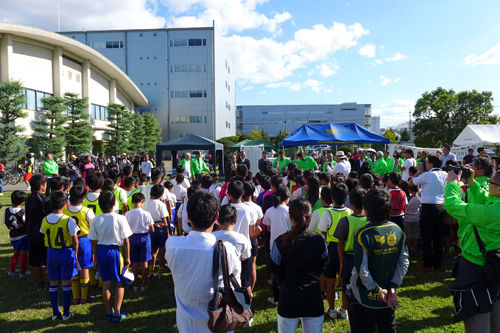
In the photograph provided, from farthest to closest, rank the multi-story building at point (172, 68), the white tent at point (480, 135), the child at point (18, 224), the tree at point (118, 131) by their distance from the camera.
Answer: the multi-story building at point (172, 68)
the tree at point (118, 131)
the white tent at point (480, 135)
the child at point (18, 224)

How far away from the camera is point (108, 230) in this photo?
362 centimetres

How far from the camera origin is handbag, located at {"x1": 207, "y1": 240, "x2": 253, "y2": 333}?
1950mm

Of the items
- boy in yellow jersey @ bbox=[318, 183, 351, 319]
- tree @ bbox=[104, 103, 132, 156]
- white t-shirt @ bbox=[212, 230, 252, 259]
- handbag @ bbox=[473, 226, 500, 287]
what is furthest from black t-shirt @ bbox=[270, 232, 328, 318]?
tree @ bbox=[104, 103, 132, 156]

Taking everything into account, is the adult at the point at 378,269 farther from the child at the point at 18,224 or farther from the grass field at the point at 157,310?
the child at the point at 18,224

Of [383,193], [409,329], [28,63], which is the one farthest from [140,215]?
[28,63]

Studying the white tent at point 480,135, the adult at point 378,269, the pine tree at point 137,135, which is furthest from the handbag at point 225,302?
the pine tree at point 137,135

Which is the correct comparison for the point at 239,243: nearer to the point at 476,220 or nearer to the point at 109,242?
the point at 109,242

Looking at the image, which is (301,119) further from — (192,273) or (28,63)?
(192,273)

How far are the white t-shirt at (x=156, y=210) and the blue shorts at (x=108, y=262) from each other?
1.19 m

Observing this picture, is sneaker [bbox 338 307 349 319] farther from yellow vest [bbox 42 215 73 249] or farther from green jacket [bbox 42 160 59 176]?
green jacket [bbox 42 160 59 176]

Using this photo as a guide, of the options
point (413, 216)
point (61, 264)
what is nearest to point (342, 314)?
point (413, 216)

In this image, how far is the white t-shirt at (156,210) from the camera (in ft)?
15.9

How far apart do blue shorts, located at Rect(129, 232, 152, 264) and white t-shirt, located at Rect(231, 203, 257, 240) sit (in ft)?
5.15

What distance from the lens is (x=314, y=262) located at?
2467mm
